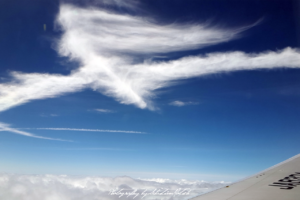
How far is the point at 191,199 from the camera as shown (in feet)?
18.4

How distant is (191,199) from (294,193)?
2.78 m

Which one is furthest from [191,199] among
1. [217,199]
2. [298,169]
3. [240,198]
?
[298,169]

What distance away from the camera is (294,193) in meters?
5.71

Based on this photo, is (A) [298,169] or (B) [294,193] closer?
(B) [294,193]

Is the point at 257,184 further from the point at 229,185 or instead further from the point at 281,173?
the point at 281,173

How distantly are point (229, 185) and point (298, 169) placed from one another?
3740 millimetres

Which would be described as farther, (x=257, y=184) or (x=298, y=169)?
(x=298, y=169)

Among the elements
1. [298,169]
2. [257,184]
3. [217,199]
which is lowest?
[217,199]

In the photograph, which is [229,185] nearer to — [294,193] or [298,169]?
[294,193]

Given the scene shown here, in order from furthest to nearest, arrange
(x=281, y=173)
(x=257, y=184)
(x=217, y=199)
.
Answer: (x=281, y=173), (x=257, y=184), (x=217, y=199)

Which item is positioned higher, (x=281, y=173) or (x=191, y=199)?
(x=281, y=173)

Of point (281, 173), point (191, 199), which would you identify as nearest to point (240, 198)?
point (191, 199)

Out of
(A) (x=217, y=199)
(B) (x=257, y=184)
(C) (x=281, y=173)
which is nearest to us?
(A) (x=217, y=199)

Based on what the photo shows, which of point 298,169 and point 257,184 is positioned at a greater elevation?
point 298,169
